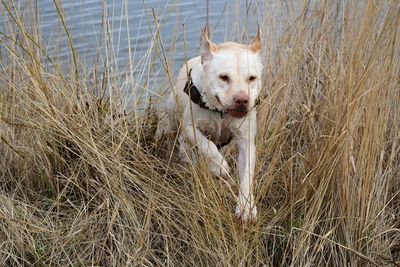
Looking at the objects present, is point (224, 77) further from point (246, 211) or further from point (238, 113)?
point (246, 211)

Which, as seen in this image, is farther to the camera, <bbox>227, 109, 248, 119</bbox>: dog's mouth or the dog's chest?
the dog's chest

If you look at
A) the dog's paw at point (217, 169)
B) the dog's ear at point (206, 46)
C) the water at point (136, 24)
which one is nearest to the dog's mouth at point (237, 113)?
the dog's paw at point (217, 169)

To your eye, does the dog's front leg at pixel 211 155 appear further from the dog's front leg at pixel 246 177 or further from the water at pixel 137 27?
the water at pixel 137 27

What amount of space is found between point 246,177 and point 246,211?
217 millimetres

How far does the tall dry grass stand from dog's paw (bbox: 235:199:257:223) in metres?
0.03

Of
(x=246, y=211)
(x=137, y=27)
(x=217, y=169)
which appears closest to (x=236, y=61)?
(x=217, y=169)

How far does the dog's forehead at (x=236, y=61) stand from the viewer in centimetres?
342

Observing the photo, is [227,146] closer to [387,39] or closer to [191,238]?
[191,238]

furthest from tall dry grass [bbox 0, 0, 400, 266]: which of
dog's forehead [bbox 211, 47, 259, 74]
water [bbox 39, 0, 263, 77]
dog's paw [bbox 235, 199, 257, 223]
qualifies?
water [bbox 39, 0, 263, 77]

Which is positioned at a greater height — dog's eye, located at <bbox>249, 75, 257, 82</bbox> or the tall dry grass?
dog's eye, located at <bbox>249, 75, 257, 82</bbox>

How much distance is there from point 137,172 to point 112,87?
0.77 m

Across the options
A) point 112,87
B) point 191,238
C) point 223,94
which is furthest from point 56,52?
point 191,238

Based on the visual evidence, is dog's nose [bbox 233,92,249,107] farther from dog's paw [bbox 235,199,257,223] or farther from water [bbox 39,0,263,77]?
water [bbox 39,0,263,77]

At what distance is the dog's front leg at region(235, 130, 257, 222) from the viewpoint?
3.09 m
